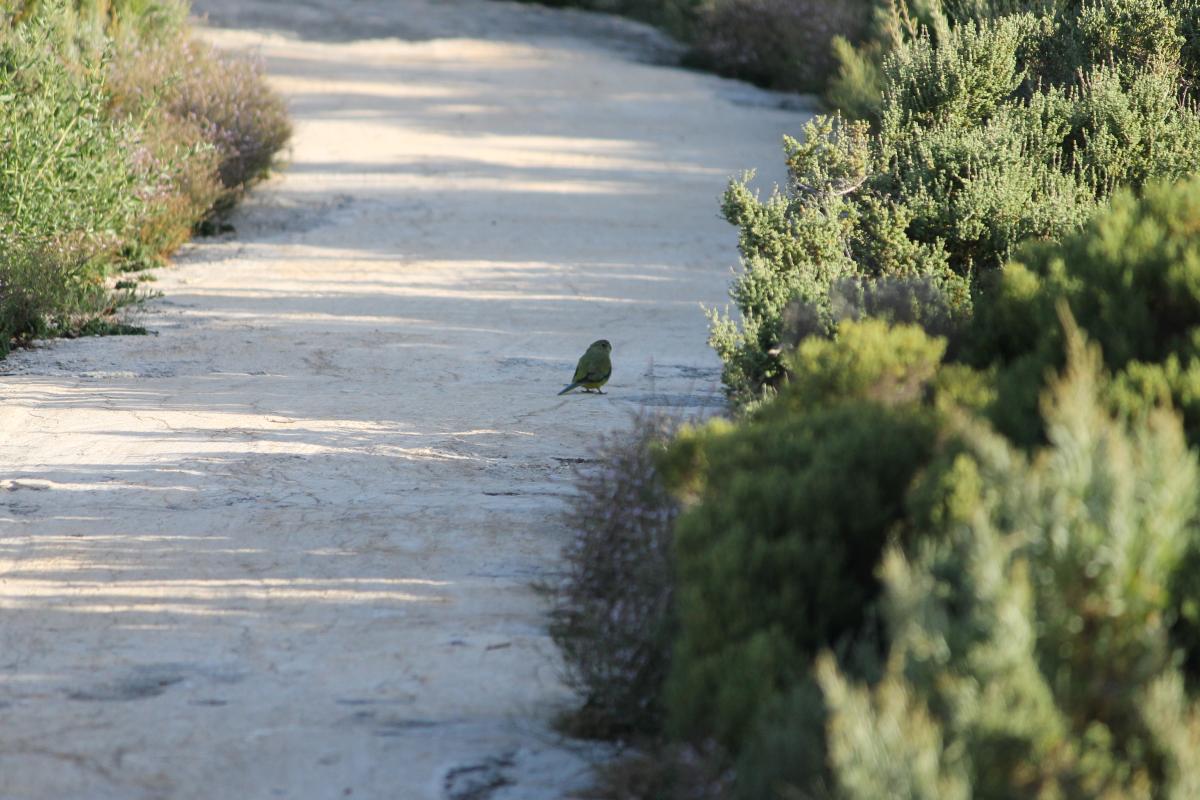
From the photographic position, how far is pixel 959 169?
7.39 m

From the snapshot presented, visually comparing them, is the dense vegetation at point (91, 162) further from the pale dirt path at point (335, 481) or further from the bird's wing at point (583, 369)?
the bird's wing at point (583, 369)

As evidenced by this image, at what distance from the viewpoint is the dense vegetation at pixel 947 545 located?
254cm

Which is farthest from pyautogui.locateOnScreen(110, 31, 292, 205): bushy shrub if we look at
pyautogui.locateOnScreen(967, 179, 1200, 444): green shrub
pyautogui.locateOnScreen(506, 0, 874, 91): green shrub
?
pyautogui.locateOnScreen(967, 179, 1200, 444): green shrub

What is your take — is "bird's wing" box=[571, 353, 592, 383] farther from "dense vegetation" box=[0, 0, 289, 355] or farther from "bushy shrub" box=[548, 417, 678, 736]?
"dense vegetation" box=[0, 0, 289, 355]

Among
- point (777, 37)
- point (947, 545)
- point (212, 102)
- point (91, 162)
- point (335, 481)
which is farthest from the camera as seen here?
point (777, 37)

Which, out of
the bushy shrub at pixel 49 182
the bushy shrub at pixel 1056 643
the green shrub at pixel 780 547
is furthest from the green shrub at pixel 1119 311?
the bushy shrub at pixel 49 182

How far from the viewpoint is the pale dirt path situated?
3.72 meters

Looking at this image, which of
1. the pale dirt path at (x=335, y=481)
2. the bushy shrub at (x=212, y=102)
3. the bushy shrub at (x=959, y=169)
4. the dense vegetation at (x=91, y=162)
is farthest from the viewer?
the bushy shrub at (x=212, y=102)

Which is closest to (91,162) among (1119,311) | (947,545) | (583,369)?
(583,369)

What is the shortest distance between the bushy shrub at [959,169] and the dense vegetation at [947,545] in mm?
419

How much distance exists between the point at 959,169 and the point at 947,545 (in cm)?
490

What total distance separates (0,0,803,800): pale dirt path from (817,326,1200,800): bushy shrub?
1.30m

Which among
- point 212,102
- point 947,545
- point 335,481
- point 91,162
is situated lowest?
point 335,481

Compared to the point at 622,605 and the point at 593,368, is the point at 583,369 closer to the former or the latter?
the point at 593,368
